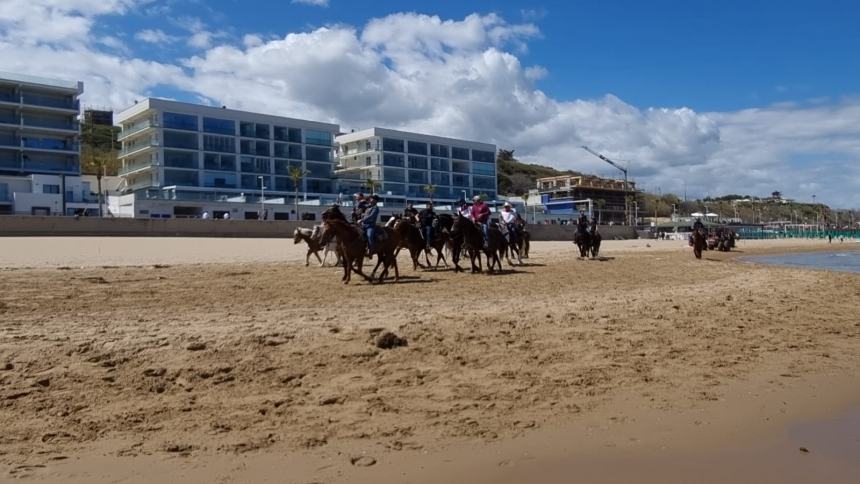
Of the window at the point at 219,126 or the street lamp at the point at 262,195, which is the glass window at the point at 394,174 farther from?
the window at the point at 219,126

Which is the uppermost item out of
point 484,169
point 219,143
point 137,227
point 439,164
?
point 219,143

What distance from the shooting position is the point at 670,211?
650 feet

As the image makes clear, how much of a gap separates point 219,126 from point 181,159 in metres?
7.59

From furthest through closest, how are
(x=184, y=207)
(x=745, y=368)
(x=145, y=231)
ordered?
(x=184, y=207)
(x=145, y=231)
(x=745, y=368)

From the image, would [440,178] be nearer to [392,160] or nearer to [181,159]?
[392,160]

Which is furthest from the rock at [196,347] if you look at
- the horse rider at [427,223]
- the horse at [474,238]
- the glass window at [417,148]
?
the glass window at [417,148]

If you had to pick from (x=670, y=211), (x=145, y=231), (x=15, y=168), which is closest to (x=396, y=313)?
(x=145, y=231)

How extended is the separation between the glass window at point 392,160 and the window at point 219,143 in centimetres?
2645

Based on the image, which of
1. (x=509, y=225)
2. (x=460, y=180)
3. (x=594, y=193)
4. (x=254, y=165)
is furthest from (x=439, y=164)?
(x=509, y=225)

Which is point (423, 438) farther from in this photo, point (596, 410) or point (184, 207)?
point (184, 207)

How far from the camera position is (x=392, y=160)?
4385 inches

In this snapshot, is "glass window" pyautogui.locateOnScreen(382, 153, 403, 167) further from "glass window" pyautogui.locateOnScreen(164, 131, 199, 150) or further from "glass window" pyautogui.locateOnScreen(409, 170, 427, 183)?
"glass window" pyautogui.locateOnScreen(164, 131, 199, 150)

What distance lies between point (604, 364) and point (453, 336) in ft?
6.04

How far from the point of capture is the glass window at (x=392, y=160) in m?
110
